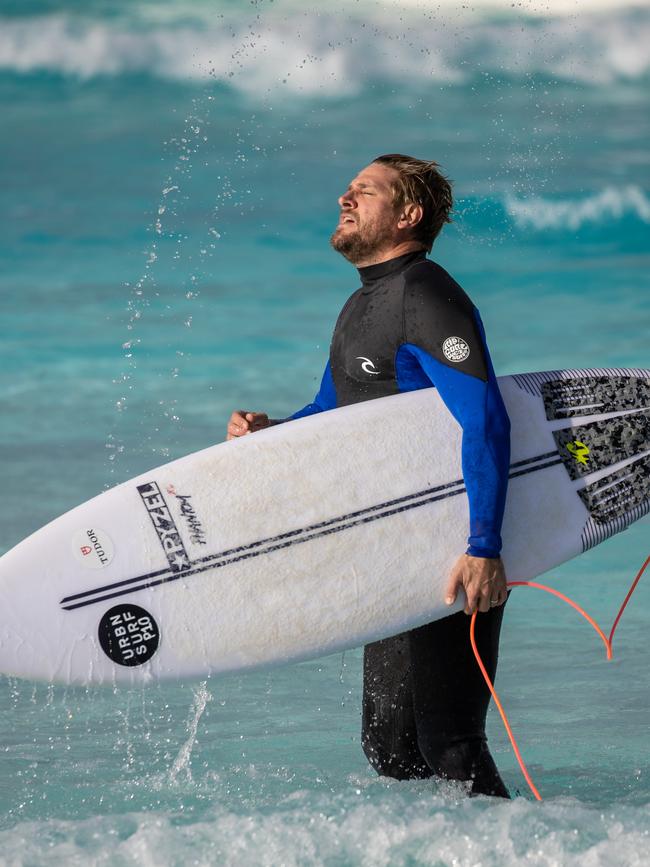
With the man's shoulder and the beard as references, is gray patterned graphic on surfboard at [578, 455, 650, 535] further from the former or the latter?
the beard

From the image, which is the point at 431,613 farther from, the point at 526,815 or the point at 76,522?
the point at 76,522

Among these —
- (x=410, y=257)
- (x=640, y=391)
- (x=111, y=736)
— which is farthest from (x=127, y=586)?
(x=111, y=736)

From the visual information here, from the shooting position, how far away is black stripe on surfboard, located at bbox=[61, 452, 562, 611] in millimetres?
3900

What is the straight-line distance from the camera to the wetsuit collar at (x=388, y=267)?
398 cm

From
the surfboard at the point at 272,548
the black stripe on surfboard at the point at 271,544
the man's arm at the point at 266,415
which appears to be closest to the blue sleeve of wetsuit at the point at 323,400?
the man's arm at the point at 266,415

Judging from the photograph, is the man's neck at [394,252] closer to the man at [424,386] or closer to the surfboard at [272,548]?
the man at [424,386]

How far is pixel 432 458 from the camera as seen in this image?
12.9ft

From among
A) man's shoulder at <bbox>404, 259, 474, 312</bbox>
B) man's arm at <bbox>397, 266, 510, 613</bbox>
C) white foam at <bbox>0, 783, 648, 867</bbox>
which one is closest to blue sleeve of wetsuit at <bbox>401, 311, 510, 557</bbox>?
man's arm at <bbox>397, 266, 510, 613</bbox>

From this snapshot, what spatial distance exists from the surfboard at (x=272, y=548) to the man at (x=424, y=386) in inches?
5.6

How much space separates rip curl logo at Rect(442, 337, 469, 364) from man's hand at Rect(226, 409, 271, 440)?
89cm

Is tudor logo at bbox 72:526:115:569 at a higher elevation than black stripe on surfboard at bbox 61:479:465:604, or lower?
higher

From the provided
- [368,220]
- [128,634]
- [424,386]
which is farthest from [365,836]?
[368,220]

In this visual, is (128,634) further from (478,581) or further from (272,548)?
(478,581)

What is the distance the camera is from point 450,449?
3934 millimetres
